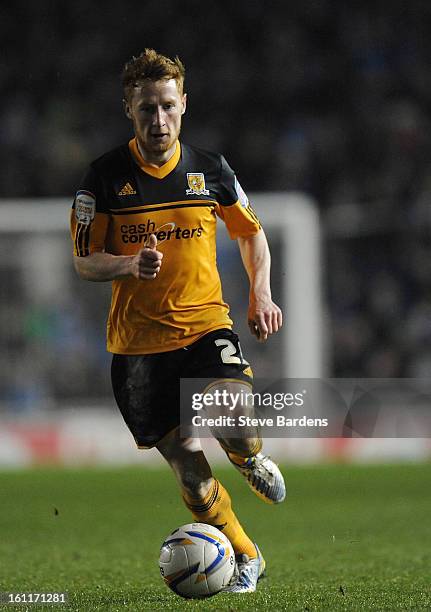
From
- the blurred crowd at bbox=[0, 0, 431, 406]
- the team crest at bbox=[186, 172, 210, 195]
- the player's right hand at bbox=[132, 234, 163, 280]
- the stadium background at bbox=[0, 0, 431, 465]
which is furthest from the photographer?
the blurred crowd at bbox=[0, 0, 431, 406]

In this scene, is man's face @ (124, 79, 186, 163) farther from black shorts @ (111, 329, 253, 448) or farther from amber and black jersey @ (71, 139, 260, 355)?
black shorts @ (111, 329, 253, 448)

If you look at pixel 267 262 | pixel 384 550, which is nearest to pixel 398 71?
pixel 384 550

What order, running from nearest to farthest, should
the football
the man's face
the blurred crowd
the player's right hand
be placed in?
the player's right hand < the football < the man's face < the blurred crowd

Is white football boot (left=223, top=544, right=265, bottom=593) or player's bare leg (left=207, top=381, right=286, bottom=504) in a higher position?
player's bare leg (left=207, top=381, right=286, bottom=504)

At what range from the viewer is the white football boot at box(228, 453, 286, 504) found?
511 centimetres

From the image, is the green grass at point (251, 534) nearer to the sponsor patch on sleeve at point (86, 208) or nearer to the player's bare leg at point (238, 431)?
the player's bare leg at point (238, 431)

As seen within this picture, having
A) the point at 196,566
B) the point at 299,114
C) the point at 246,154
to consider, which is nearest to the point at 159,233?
the point at 196,566

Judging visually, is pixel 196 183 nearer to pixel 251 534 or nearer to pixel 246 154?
pixel 251 534

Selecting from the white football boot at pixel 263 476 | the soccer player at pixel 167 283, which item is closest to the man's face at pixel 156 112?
the soccer player at pixel 167 283

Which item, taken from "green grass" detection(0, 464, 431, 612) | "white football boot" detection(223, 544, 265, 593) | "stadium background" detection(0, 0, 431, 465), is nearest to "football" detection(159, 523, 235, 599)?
"green grass" detection(0, 464, 431, 612)

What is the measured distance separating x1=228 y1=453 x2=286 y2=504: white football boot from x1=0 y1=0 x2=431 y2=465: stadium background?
7.18 meters

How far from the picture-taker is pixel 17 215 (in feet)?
44.9

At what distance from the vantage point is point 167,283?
503 centimetres

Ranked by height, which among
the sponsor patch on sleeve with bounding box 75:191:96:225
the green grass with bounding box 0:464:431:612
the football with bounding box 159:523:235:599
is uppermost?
the sponsor patch on sleeve with bounding box 75:191:96:225
